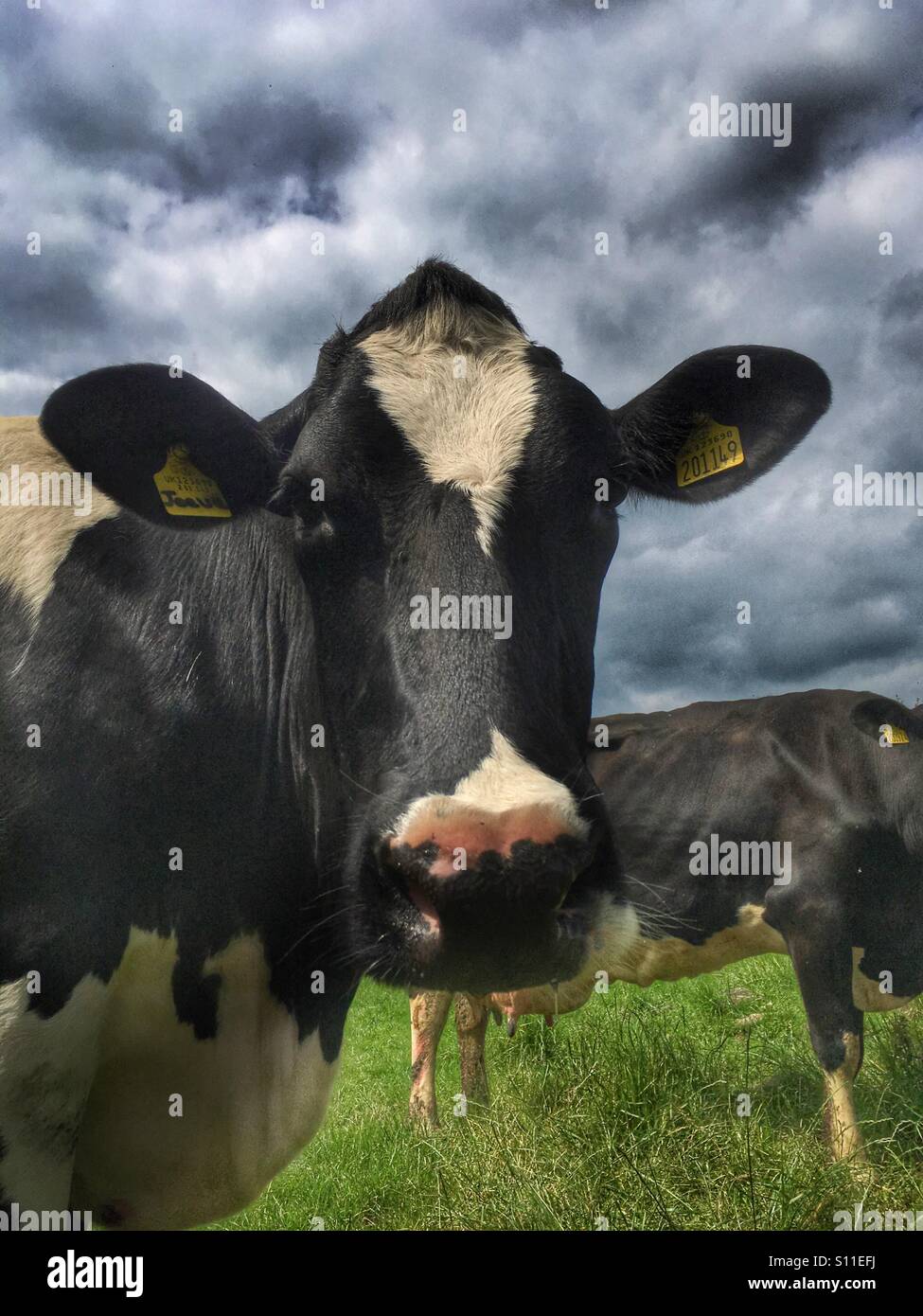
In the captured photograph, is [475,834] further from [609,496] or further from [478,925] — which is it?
[609,496]

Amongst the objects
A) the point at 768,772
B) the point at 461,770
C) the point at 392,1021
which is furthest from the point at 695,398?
the point at 392,1021

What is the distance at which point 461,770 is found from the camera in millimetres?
2131

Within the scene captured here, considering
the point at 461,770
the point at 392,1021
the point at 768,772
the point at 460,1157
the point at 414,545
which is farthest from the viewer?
the point at 392,1021

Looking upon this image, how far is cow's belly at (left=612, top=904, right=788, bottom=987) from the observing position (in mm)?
7980

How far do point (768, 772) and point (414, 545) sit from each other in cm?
640

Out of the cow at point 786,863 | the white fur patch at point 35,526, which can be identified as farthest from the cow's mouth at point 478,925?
the cow at point 786,863

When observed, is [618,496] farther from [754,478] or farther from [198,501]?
[198,501]

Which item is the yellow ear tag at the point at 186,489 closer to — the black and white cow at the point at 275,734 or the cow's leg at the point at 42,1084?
the black and white cow at the point at 275,734

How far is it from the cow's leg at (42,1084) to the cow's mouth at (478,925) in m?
0.73

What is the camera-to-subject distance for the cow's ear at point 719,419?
3.47m

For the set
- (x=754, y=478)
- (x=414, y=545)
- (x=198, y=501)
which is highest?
(x=754, y=478)

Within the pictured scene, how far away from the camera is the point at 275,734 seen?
2.96 meters

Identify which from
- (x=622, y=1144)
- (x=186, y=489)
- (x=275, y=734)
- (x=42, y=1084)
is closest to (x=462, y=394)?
(x=186, y=489)

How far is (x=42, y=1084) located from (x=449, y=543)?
5.31ft
